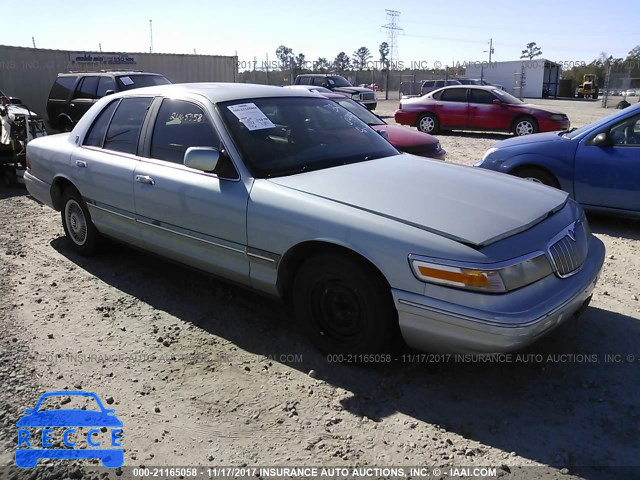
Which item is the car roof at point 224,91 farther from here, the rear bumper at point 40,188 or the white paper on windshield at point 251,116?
the rear bumper at point 40,188

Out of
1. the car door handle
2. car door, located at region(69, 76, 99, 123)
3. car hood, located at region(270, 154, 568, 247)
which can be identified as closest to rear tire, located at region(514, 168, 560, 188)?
car hood, located at region(270, 154, 568, 247)

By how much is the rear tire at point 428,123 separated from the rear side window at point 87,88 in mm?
9114

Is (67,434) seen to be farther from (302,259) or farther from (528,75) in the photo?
(528,75)

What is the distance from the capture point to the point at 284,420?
2.93 metres

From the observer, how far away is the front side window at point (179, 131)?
393 cm

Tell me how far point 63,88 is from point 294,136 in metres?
11.3

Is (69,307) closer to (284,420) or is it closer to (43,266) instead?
(43,266)

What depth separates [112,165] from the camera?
4555 mm

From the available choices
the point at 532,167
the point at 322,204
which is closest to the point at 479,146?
the point at 532,167

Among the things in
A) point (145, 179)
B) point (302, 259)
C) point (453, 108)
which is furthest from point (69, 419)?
point (453, 108)

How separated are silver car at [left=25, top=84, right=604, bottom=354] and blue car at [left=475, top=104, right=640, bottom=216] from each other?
2584 mm

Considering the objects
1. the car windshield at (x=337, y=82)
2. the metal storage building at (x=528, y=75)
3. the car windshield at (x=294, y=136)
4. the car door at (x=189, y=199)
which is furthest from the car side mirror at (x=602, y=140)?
the metal storage building at (x=528, y=75)

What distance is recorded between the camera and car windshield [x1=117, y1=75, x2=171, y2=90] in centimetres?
1212

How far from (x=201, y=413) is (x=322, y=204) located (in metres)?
1.37
